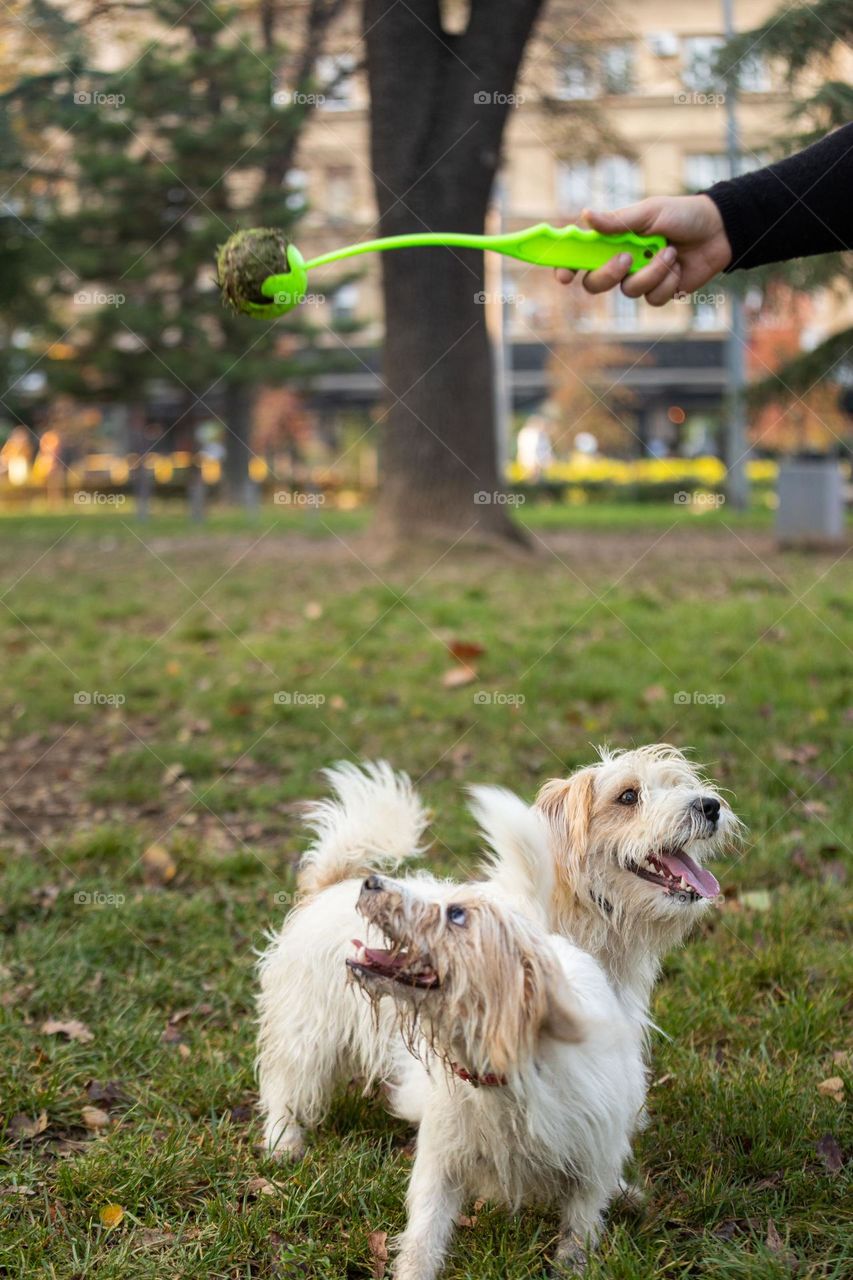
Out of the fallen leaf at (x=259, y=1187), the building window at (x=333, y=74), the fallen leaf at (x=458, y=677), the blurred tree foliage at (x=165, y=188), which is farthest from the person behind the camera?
the blurred tree foliage at (x=165, y=188)

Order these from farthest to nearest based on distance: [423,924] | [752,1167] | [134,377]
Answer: [134,377] → [752,1167] → [423,924]

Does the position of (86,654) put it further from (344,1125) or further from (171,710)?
(344,1125)

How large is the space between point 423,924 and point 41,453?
35225 mm

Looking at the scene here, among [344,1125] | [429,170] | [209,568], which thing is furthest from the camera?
[209,568]

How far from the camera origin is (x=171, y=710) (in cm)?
645

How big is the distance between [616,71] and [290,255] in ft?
56.0

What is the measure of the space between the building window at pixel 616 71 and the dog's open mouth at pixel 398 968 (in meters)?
17.2

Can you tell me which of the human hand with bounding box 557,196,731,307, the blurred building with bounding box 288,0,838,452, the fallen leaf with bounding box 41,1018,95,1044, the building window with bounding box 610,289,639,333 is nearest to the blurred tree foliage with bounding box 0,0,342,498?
the blurred building with bounding box 288,0,838,452

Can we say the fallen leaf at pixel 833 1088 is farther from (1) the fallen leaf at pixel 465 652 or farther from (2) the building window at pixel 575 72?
(2) the building window at pixel 575 72

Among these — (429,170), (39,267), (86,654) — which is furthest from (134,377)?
(86,654)

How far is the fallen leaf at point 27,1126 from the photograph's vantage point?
116 inches

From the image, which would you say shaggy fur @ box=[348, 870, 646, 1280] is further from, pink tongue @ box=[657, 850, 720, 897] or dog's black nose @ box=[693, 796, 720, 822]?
dog's black nose @ box=[693, 796, 720, 822]

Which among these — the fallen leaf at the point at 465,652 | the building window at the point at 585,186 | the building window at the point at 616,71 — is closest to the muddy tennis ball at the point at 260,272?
the fallen leaf at the point at 465,652

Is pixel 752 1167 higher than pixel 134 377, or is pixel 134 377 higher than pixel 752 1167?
pixel 134 377
